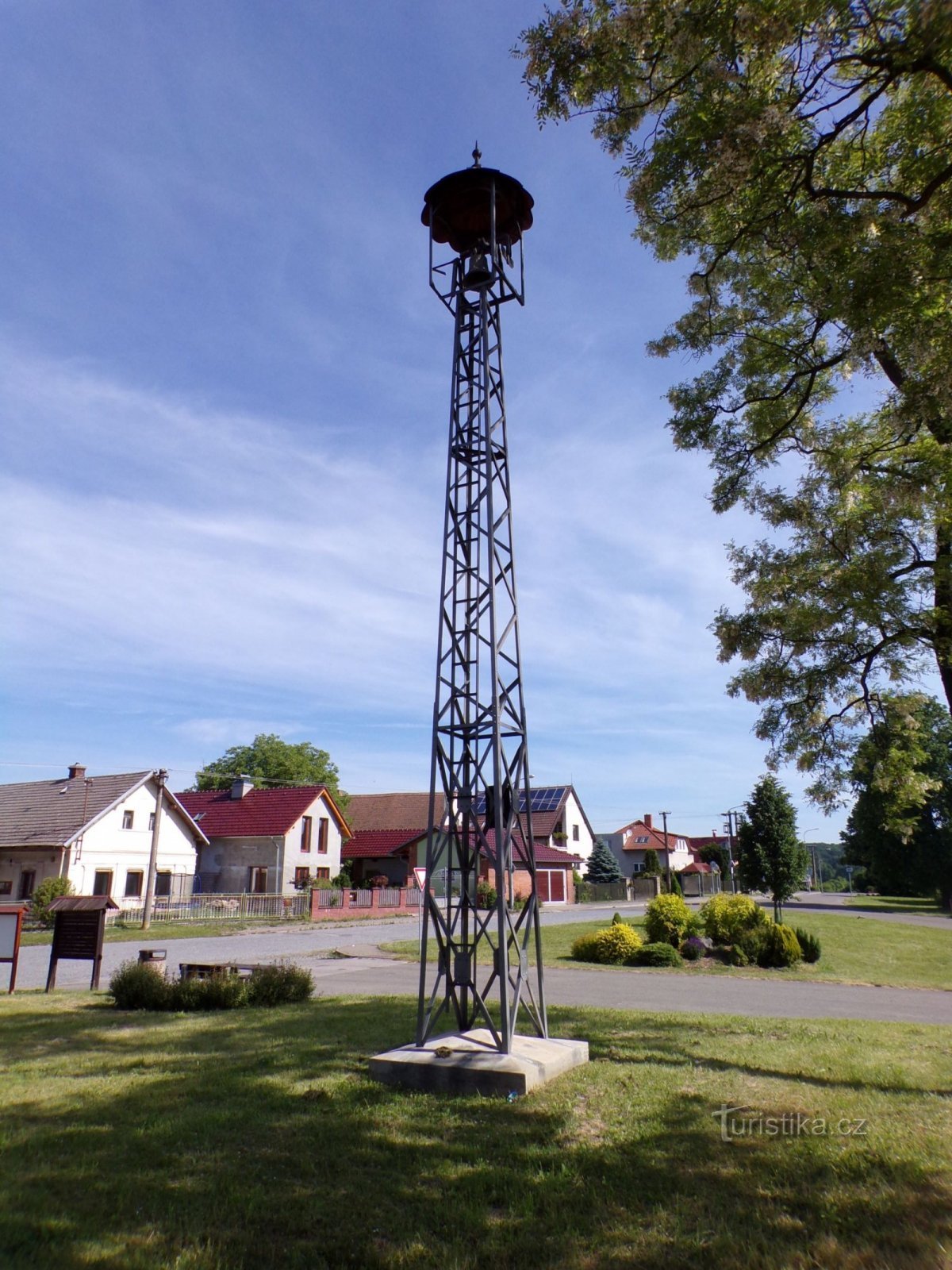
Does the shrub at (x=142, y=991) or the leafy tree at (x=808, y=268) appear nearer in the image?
the leafy tree at (x=808, y=268)

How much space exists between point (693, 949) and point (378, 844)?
35.9 m

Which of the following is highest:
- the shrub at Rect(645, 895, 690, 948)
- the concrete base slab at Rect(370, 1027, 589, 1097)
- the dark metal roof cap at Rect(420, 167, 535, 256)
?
the dark metal roof cap at Rect(420, 167, 535, 256)

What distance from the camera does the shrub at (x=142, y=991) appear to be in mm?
11219

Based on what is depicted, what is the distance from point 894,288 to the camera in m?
6.34

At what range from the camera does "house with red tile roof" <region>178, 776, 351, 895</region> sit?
42969mm

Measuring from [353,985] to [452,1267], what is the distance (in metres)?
11.7

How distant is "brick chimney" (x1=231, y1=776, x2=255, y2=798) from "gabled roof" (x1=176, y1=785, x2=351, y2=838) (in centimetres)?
26

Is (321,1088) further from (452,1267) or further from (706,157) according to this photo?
(706,157)

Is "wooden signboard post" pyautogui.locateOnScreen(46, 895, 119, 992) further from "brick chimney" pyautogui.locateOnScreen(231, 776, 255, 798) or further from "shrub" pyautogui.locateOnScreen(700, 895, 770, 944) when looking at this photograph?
"brick chimney" pyautogui.locateOnScreen(231, 776, 255, 798)

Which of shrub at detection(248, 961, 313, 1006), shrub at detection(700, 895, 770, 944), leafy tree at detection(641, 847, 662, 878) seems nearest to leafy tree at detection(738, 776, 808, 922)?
shrub at detection(700, 895, 770, 944)

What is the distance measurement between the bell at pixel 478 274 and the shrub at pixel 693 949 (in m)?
15.6

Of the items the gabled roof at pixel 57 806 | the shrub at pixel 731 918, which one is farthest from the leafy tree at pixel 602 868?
the shrub at pixel 731 918

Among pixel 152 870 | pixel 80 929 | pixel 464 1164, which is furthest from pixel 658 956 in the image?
pixel 152 870

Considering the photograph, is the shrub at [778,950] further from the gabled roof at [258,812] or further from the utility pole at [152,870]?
the gabled roof at [258,812]
